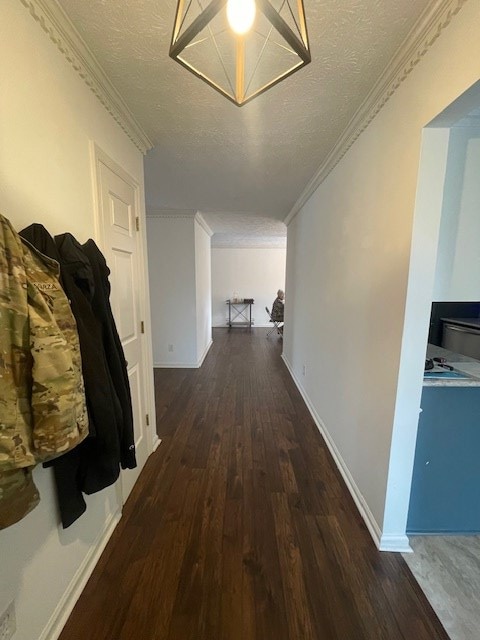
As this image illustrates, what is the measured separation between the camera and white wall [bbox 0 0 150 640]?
0.88m

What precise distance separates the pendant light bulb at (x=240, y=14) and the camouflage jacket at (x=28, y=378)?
720mm

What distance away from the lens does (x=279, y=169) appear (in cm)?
245

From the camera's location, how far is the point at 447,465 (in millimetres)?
1478

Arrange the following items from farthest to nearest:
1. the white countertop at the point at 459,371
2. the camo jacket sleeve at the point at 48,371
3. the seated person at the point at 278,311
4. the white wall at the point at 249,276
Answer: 1. the white wall at the point at 249,276
2. the seated person at the point at 278,311
3. the white countertop at the point at 459,371
4. the camo jacket sleeve at the point at 48,371

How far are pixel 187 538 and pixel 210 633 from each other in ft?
1.43

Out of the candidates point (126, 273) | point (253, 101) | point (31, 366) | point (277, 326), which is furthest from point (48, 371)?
point (277, 326)

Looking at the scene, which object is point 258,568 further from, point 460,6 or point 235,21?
point 460,6

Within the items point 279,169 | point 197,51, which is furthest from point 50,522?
point 279,169

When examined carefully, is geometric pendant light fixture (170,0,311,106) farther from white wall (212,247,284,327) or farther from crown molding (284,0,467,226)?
white wall (212,247,284,327)

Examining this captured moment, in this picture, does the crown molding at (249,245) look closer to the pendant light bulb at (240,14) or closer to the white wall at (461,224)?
the white wall at (461,224)

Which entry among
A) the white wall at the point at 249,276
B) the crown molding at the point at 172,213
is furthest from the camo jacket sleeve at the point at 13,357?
the white wall at the point at 249,276

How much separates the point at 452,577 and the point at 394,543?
0.82 feet

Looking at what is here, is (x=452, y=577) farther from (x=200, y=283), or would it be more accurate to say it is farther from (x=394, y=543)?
(x=200, y=283)

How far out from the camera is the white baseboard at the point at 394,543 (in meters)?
1.45
